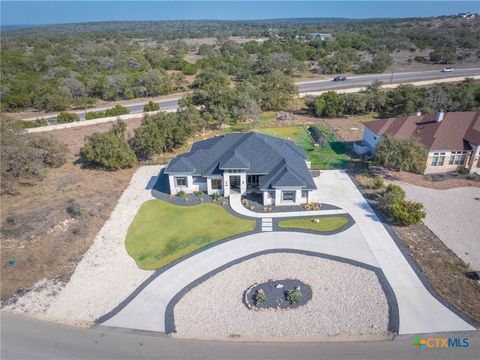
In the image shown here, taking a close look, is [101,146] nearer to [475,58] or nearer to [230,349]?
[230,349]

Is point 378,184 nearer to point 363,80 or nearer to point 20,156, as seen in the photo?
point 20,156

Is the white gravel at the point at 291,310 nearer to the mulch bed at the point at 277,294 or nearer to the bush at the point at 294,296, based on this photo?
the mulch bed at the point at 277,294

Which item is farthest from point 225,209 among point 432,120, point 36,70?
point 36,70

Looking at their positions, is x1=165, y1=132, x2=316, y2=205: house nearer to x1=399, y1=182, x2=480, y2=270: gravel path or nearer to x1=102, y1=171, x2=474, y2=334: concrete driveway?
x1=102, y1=171, x2=474, y2=334: concrete driveway

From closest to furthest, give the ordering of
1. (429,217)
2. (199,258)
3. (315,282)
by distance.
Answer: (315,282) < (199,258) < (429,217)

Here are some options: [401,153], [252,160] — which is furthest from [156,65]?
[401,153]

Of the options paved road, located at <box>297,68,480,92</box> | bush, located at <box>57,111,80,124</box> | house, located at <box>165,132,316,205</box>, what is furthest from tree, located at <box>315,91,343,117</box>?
bush, located at <box>57,111,80,124</box>
